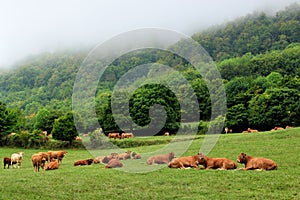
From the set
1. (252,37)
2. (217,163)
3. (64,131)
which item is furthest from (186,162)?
(252,37)

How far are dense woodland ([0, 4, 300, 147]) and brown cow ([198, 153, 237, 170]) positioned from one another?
3605cm

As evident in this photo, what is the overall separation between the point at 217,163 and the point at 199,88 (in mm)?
69426

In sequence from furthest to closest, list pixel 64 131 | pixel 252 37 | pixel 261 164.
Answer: pixel 252 37 → pixel 64 131 → pixel 261 164

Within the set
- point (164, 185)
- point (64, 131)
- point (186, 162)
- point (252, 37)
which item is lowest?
point (64, 131)

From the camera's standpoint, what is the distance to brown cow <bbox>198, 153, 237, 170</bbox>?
57.2 feet

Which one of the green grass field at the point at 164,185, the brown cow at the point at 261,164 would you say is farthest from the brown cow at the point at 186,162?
the brown cow at the point at 261,164

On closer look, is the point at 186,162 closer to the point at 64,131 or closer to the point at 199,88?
the point at 64,131

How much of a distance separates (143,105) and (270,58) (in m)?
76.0

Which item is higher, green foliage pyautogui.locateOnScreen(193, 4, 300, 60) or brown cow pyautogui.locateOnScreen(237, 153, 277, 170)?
green foliage pyautogui.locateOnScreen(193, 4, 300, 60)

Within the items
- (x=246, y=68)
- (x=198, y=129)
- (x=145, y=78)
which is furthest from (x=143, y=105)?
(x=246, y=68)

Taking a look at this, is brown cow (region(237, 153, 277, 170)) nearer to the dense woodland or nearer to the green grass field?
the green grass field

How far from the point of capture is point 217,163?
57.9 feet

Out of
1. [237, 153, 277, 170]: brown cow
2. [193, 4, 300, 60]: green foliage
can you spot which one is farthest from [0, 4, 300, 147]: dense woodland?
[237, 153, 277, 170]: brown cow

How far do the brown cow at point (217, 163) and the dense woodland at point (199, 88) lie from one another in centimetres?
3605
